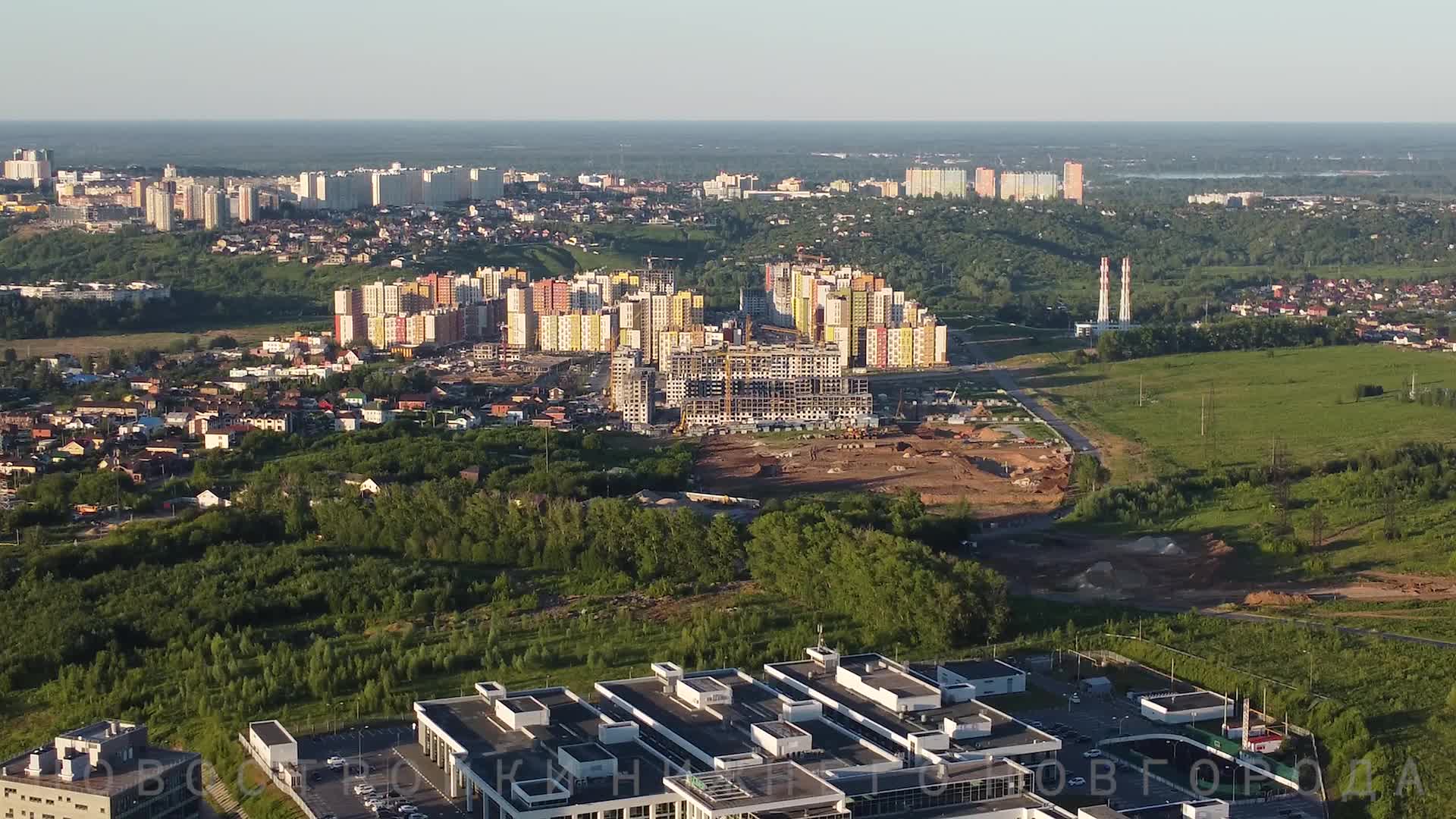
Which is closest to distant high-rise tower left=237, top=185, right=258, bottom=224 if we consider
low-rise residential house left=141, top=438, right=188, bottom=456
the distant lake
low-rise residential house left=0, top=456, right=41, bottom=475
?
low-rise residential house left=141, top=438, right=188, bottom=456

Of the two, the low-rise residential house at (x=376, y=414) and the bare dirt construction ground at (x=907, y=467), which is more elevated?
the low-rise residential house at (x=376, y=414)

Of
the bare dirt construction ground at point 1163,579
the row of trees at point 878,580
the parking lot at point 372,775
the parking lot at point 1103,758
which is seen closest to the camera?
the parking lot at point 372,775

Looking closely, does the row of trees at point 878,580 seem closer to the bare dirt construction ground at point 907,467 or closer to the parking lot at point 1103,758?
the parking lot at point 1103,758

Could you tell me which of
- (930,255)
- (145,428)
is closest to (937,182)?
(930,255)

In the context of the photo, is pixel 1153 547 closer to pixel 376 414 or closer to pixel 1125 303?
pixel 376 414

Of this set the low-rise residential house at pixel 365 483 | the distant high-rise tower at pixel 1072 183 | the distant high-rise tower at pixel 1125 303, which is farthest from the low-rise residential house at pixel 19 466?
the distant high-rise tower at pixel 1072 183

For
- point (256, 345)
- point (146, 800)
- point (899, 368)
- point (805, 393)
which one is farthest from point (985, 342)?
point (146, 800)

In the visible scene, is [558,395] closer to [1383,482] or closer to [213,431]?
[213,431]
